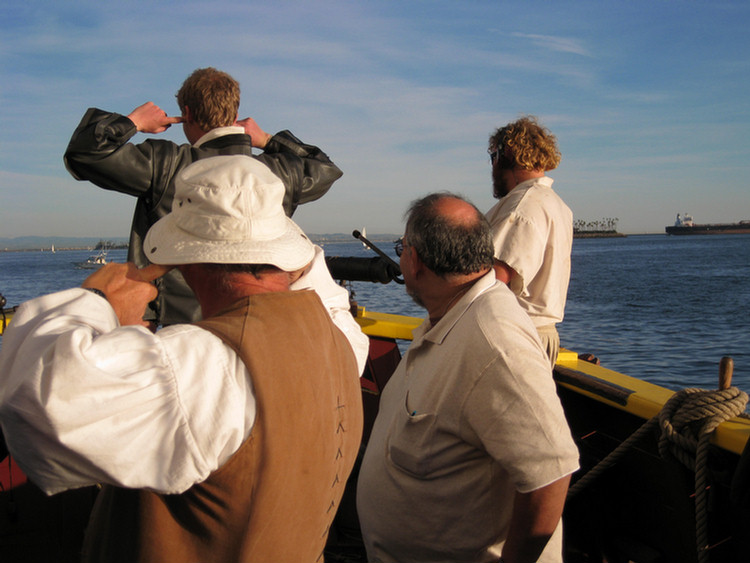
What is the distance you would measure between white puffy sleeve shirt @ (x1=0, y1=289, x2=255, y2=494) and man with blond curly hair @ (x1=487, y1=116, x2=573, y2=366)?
6.28 feet

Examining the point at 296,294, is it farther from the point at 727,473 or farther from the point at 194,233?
the point at 727,473

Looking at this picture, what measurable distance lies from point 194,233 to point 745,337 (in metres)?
20.7

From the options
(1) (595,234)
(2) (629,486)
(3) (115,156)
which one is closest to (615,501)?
(2) (629,486)

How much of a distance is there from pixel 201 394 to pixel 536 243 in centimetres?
207

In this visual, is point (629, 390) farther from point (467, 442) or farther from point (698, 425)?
point (467, 442)

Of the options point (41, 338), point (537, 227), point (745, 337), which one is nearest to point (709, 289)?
point (745, 337)

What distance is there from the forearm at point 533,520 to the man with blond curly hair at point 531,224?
1.18 meters

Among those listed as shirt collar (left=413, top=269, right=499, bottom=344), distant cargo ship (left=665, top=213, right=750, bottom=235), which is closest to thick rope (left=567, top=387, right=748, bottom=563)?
shirt collar (left=413, top=269, right=499, bottom=344)

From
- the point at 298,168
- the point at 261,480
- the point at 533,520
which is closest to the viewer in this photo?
the point at 261,480

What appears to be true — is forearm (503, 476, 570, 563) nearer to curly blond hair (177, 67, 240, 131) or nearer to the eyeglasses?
the eyeglasses

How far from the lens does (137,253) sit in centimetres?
234

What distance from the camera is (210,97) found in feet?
8.22

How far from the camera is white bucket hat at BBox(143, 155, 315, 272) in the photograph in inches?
52.4

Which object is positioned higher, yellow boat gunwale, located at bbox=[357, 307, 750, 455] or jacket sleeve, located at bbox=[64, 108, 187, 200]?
jacket sleeve, located at bbox=[64, 108, 187, 200]
